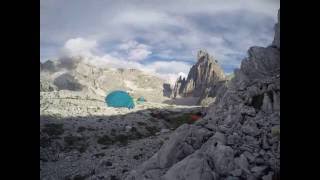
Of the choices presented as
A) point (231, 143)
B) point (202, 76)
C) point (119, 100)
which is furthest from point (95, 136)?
point (202, 76)

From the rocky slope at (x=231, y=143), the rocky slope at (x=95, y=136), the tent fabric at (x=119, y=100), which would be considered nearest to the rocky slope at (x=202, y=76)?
the tent fabric at (x=119, y=100)

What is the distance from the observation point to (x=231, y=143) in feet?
26.2

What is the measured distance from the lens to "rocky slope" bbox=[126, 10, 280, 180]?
23.2 feet

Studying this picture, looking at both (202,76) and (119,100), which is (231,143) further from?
(202,76)

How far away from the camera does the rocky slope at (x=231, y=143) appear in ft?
23.2

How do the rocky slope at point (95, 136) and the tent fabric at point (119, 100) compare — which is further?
the tent fabric at point (119, 100)

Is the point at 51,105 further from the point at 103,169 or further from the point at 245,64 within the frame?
the point at 245,64

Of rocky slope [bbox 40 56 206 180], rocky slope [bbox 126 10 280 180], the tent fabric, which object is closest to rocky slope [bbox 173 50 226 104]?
the tent fabric

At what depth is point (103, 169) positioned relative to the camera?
11117 millimetres

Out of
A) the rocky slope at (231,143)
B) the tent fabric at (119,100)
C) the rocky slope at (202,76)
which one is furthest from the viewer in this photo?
the rocky slope at (202,76)

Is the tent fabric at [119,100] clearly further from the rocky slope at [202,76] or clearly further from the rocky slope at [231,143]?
the rocky slope at [202,76]
